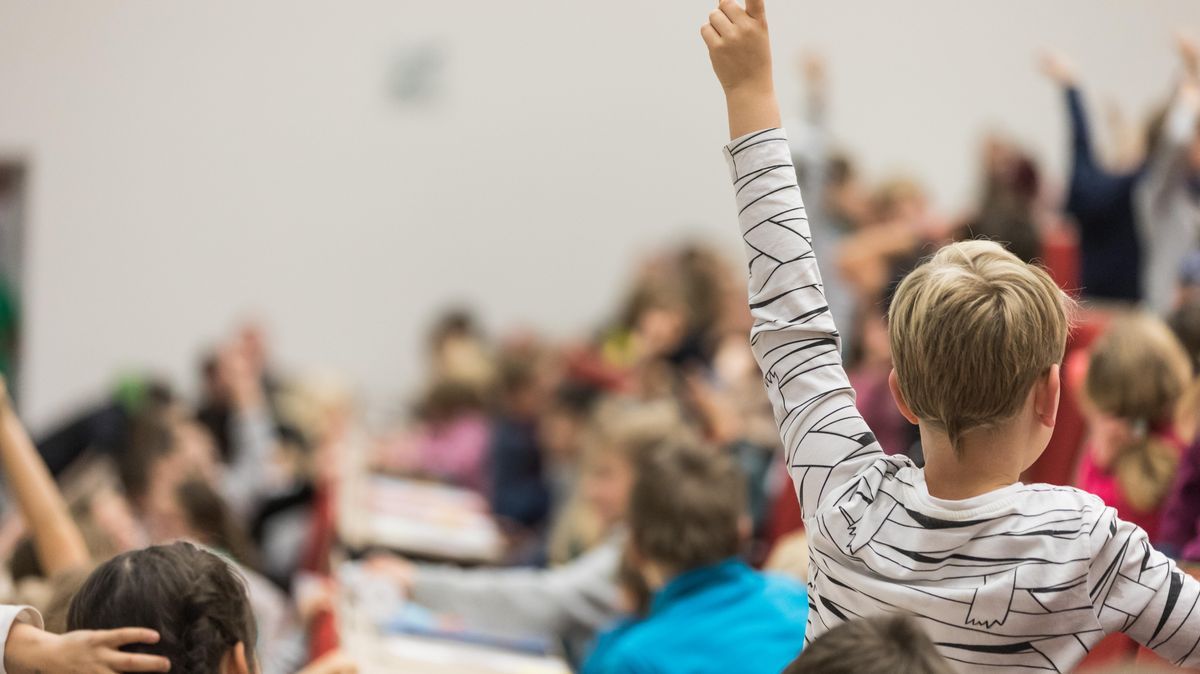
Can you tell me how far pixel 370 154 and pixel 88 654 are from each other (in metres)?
7.03

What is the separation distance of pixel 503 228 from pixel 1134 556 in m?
7.23

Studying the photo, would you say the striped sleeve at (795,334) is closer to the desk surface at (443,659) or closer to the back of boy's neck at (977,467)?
the back of boy's neck at (977,467)

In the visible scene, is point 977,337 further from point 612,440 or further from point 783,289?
point 612,440

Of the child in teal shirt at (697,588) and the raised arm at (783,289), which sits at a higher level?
the raised arm at (783,289)

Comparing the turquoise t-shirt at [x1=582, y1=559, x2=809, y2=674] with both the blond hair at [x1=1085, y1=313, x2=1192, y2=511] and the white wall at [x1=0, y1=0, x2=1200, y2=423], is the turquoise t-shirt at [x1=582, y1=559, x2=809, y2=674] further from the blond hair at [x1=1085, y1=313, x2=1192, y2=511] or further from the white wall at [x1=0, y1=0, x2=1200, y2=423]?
the white wall at [x1=0, y1=0, x2=1200, y2=423]

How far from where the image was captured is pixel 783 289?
1.16 m

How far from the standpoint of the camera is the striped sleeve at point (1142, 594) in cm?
102

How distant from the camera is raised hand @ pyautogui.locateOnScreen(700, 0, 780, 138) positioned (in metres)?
1.18

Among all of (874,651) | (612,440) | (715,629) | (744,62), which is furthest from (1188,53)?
(874,651)

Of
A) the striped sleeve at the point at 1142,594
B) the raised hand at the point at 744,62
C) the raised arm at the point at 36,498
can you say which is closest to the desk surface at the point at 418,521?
the raised arm at the point at 36,498

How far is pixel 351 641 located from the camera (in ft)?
8.24

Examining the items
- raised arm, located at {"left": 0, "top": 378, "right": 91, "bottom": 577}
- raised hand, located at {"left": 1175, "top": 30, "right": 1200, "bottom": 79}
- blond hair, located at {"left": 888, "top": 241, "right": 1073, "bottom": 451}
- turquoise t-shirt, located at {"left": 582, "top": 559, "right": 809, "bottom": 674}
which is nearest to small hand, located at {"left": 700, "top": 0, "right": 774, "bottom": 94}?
blond hair, located at {"left": 888, "top": 241, "right": 1073, "bottom": 451}

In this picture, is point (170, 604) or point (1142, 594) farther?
point (170, 604)

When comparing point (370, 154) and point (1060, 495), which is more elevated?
point (370, 154)
